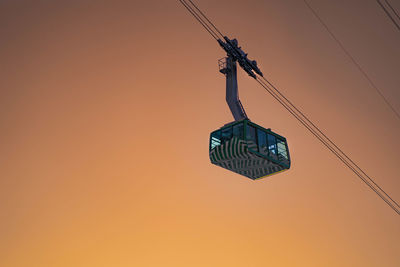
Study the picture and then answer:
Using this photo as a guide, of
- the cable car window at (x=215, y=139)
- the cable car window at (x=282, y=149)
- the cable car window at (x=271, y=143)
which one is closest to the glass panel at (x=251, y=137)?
the cable car window at (x=271, y=143)

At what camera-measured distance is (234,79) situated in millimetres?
16219

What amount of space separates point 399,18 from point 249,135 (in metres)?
15.7

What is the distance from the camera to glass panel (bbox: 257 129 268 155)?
12.9 meters

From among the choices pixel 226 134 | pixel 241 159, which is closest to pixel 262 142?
pixel 241 159

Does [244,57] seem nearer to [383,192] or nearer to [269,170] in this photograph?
[269,170]

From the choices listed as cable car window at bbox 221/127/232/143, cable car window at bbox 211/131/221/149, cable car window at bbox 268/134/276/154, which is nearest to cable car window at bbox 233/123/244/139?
cable car window at bbox 221/127/232/143

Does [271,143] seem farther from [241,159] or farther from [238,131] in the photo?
[241,159]

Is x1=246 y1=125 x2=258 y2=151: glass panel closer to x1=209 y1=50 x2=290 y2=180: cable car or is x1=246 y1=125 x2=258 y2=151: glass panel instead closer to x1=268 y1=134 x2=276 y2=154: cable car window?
x1=209 y1=50 x2=290 y2=180: cable car

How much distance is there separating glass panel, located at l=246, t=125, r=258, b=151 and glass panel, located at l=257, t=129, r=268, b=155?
0.80 feet

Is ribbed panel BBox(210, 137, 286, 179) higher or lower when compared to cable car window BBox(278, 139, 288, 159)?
lower

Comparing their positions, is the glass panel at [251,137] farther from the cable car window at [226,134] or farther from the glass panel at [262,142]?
the cable car window at [226,134]

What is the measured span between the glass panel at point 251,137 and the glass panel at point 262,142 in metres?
0.24

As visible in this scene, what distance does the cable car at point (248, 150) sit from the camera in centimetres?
1259

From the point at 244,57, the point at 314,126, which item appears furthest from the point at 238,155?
the point at 314,126
